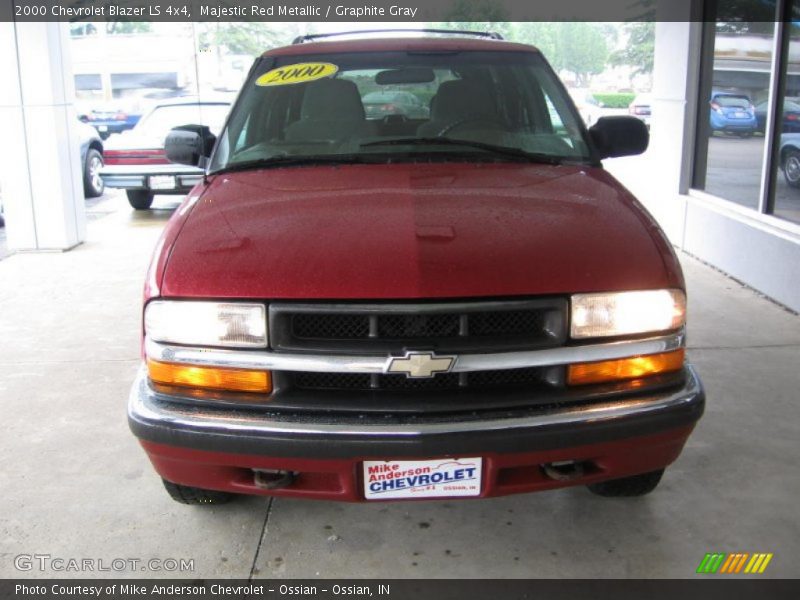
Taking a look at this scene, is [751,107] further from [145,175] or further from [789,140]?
[145,175]

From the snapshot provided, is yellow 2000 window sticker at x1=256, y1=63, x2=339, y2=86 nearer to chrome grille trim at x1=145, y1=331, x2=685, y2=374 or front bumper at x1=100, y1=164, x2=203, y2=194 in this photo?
chrome grille trim at x1=145, y1=331, x2=685, y2=374

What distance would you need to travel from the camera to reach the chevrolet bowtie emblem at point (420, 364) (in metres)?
2.24

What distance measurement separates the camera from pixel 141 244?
8328mm

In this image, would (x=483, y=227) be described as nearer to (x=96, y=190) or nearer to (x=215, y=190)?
(x=215, y=190)

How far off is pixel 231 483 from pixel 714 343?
3507mm

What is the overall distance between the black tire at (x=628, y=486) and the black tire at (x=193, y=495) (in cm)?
143

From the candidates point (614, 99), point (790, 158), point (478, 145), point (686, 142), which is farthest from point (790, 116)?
point (614, 99)

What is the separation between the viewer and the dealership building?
6264mm

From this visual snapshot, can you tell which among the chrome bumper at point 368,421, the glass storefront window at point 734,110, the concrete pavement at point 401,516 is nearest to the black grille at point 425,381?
the chrome bumper at point 368,421

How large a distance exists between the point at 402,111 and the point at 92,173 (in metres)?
9.39

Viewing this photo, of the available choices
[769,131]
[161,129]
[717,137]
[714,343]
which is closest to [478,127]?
[714,343]

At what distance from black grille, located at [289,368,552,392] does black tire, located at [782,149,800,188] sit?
15.6ft

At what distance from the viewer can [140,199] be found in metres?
10.6

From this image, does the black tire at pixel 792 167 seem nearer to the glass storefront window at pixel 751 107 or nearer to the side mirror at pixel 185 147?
the glass storefront window at pixel 751 107
